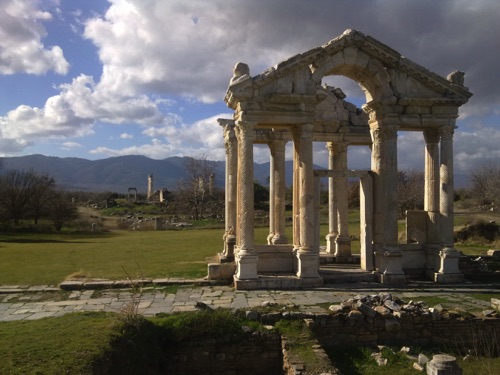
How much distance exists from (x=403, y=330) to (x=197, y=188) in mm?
43367

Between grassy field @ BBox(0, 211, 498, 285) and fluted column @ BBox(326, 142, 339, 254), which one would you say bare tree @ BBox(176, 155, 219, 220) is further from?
fluted column @ BBox(326, 142, 339, 254)

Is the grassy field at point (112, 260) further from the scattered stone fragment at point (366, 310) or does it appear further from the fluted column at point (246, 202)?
the scattered stone fragment at point (366, 310)

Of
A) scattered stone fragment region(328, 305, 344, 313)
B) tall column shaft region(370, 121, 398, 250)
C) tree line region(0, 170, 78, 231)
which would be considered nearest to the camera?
scattered stone fragment region(328, 305, 344, 313)

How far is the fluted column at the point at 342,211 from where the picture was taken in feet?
59.8

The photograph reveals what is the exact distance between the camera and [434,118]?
1512 centimetres

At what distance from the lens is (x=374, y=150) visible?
15469 mm

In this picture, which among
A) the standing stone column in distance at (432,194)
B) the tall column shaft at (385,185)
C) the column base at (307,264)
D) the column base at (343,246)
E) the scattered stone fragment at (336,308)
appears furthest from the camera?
the column base at (343,246)

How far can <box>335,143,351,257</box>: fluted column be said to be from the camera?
18.2 m

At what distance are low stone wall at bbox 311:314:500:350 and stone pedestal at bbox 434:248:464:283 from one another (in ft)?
14.4

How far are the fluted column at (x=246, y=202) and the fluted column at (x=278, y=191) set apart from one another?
3.89 m

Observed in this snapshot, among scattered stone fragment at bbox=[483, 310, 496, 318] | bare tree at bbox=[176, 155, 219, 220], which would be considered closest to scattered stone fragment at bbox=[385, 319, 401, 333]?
scattered stone fragment at bbox=[483, 310, 496, 318]

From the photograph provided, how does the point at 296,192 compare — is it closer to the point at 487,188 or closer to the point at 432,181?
the point at 432,181

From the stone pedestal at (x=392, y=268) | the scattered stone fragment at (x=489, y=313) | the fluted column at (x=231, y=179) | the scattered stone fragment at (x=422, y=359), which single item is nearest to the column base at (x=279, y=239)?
the fluted column at (x=231, y=179)

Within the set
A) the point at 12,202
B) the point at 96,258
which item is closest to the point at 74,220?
the point at 12,202
